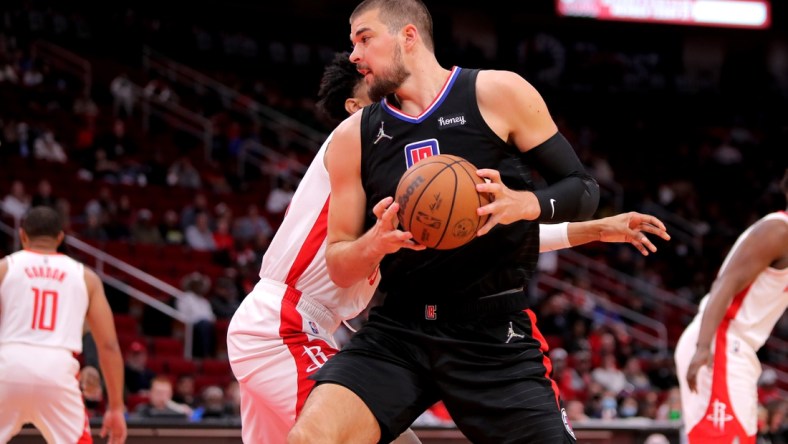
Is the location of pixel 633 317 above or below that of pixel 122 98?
below

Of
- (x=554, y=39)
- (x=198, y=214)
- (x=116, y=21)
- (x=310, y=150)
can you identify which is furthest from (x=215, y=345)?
(x=554, y=39)

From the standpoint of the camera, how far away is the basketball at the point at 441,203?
10.5 ft

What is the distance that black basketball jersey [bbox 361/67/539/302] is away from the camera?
3.58m

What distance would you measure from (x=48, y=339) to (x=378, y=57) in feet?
9.82

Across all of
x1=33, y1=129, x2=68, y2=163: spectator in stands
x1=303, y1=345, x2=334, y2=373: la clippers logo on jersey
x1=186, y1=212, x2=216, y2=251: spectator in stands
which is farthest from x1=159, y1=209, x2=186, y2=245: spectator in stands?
x1=303, y1=345, x2=334, y2=373: la clippers logo on jersey

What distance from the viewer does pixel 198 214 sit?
47.4 feet

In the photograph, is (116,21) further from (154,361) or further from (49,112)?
(154,361)

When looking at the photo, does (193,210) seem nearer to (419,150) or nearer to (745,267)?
(745,267)

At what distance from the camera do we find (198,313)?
12070mm

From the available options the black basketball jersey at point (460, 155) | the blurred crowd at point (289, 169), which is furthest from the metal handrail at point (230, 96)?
the black basketball jersey at point (460, 155)

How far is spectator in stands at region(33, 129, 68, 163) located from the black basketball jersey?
12424 millimetres

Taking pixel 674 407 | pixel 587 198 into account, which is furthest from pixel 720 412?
pixel 674 407

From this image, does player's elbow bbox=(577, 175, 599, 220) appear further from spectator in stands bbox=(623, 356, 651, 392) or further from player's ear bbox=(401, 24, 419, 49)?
spectator in stands bbox=(623, 356, 651, 392)

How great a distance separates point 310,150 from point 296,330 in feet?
51.8
